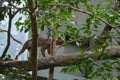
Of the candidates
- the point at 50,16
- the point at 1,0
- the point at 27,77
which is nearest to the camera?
the point at 1,0

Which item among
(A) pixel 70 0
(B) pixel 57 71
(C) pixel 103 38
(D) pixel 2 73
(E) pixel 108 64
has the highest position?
(A) pixel 70 0

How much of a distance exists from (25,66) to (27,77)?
0.22 m

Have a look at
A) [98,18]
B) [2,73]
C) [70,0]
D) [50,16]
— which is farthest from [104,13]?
[2,73]

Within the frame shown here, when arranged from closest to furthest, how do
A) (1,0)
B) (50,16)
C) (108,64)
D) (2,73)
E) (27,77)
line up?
(108,64) < (1,0) < (50,16) < (27,77) < (2,73)

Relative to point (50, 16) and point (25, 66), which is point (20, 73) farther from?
point (50, 16)

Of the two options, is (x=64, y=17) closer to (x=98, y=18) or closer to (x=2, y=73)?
(x=98, y=18)

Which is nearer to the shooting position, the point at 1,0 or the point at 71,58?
the point at 1,0

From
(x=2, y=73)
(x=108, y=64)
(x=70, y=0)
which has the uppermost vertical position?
(x=70, y=0)

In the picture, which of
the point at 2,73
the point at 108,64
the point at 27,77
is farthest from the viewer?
the point at 2,73

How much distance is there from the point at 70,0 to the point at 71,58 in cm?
48

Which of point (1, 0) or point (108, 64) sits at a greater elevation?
point (1, 0)

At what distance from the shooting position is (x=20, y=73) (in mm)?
2512

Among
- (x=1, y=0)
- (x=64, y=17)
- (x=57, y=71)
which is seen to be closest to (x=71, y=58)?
(x=64, y=17)

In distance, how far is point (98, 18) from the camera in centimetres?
206
